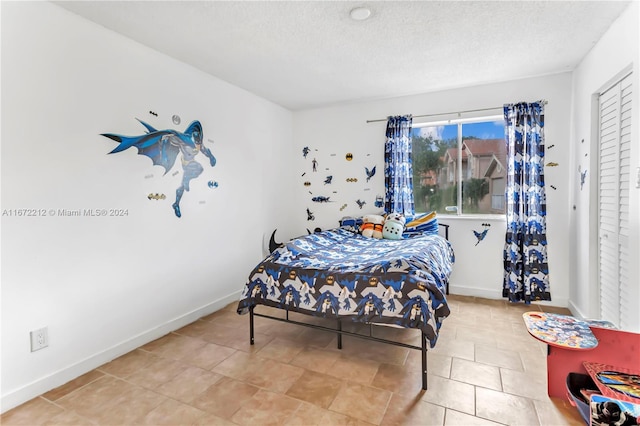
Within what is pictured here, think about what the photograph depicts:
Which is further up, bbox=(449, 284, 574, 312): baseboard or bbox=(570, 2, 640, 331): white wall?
bbox=(570, 2, 640, 331): white wall

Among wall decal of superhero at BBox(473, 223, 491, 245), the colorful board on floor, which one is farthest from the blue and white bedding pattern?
wall decal of superhero at BBox(473, 223, 491, 245)

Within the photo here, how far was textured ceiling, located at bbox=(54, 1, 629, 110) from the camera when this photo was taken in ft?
6.82

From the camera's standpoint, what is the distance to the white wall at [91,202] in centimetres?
189

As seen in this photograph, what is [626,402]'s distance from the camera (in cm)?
144

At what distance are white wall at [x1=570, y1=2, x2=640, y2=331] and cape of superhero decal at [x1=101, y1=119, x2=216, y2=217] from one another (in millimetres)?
3318

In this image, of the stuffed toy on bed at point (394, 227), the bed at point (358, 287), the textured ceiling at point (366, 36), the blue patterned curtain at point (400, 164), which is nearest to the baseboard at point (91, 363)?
the bed at point (358, 287)

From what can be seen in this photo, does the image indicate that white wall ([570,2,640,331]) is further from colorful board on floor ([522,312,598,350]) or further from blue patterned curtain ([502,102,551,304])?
colorful board on floor ([522,312,598,350])

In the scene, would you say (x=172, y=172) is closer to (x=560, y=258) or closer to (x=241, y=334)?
(x=241, y=334)

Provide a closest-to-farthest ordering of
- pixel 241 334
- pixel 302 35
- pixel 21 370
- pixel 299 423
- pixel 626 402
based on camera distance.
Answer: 1. pixel 626 402
2. pixel 299 423
3. pixel 21 370
4. pixel 302 35
5. pixel 241 334

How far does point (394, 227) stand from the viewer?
3623 millimetres

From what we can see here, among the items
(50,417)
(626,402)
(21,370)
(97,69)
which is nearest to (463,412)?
(626,402)

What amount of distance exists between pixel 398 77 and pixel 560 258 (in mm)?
2538

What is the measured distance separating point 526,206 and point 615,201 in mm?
1020

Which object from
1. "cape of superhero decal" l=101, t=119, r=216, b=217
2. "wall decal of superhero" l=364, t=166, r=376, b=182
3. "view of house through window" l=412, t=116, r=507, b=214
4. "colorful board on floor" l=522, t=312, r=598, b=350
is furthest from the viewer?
"wall decal of superhero" l=364, t=166, r=376, b=182
